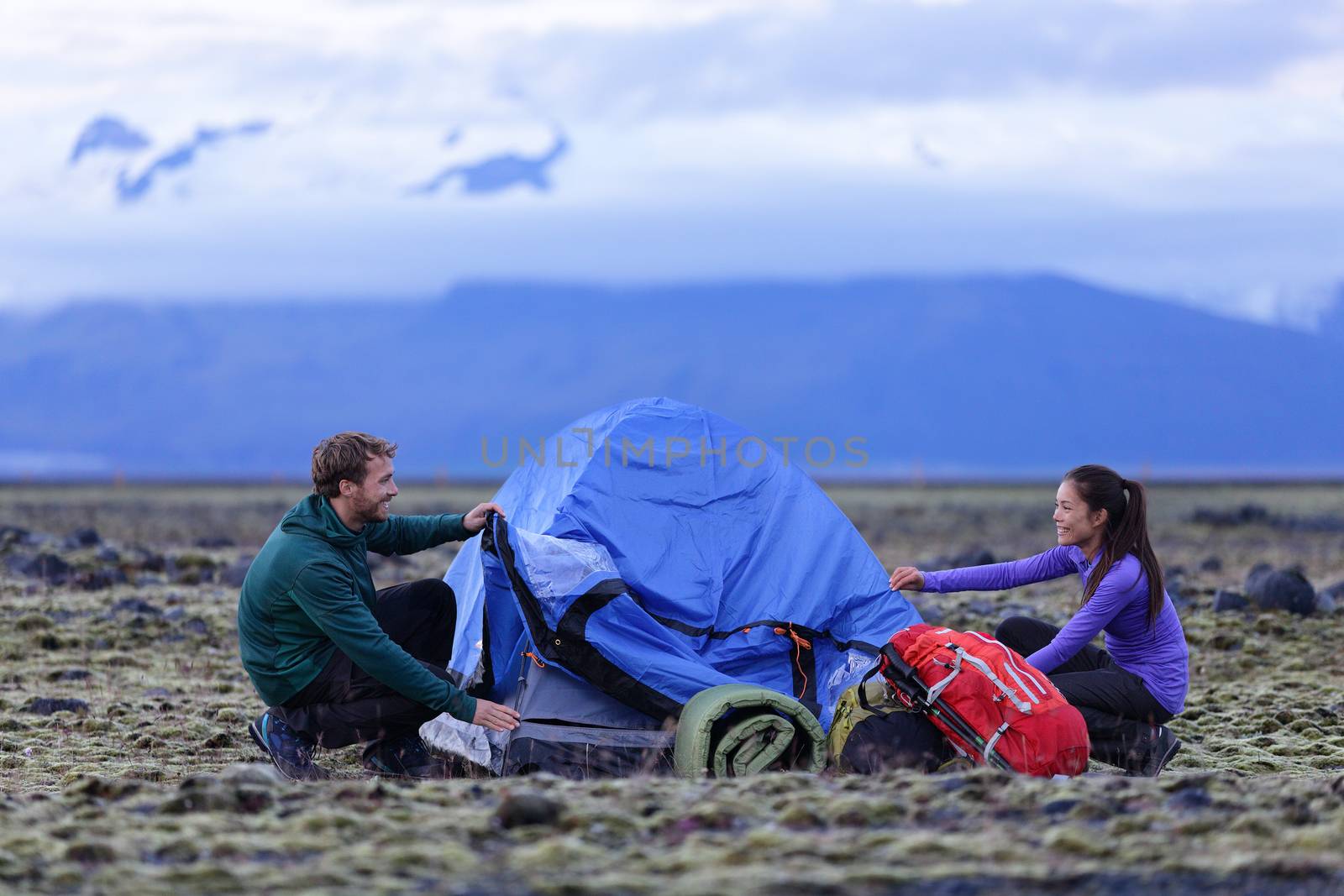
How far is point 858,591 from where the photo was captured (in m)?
8.72

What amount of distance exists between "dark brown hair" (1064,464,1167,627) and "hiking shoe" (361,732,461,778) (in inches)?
137

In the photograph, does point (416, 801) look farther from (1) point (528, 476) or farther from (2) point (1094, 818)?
(1) point (528, 476)

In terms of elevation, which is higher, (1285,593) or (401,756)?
(1285,593)

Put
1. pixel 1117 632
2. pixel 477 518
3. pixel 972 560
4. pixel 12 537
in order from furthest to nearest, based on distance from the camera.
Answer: pixel 12 537
pixel 972 560
pixel 477 518
pixel 1117 632

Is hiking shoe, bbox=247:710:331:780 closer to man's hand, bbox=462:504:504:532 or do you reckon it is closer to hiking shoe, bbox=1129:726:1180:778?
man's hand, bbox=462:504:504:532

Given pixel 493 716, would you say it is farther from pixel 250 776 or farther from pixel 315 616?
pixel 250 776

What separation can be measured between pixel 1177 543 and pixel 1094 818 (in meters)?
22.9

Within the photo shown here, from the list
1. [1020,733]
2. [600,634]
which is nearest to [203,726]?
[600,634]

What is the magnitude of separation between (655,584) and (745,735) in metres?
1.26

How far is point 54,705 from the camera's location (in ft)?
32.6

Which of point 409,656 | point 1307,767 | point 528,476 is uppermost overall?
point 528,476

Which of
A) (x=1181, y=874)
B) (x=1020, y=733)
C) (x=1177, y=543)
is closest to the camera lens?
(x=1181, y=874)

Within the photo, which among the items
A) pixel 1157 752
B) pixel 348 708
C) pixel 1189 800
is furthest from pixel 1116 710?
pixel 348 708

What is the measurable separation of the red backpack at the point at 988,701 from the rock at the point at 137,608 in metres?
8.19
